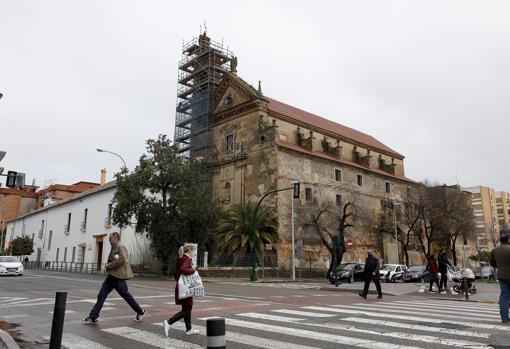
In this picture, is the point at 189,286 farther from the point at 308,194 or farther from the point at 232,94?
the point at 232,94

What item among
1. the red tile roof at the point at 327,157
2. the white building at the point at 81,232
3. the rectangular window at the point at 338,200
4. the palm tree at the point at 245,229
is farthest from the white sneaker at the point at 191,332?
the rectangular window at the point at 338,200

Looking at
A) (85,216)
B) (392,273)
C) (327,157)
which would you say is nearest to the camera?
(392,273)

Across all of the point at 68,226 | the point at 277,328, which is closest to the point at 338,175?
the point at 68,226

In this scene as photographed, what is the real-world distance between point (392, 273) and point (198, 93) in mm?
28110

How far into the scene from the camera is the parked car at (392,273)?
3522 cm

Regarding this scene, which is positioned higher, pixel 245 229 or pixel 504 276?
pixel 245 229

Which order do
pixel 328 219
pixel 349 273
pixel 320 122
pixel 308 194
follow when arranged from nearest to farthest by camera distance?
pixel 349 273 < pixel 328 219 < pixel 308 194 < pixel 320 122

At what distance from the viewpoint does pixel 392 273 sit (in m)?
35.6

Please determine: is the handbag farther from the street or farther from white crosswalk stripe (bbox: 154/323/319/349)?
white crosswalk stripe (bbox: 154/323/319/349)

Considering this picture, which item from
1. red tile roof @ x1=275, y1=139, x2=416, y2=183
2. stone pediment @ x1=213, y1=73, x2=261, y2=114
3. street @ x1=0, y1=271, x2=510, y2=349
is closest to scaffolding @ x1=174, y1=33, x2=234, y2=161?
stone pediment @ x1=213, y1=73, x2=261, y2=114

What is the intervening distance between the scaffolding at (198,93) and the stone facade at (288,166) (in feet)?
4.46

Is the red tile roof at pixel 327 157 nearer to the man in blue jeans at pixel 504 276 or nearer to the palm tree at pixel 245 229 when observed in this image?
the palm tree at pixel 245 229

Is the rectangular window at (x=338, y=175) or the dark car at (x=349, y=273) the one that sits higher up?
the rectangular window at (x=338, y=175)

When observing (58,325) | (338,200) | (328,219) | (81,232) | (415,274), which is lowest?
(58,325)
